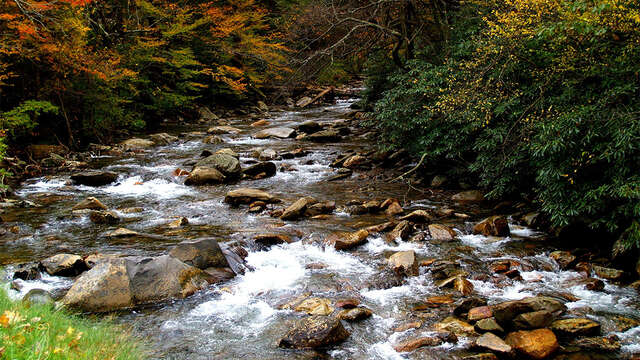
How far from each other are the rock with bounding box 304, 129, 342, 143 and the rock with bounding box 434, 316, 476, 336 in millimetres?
12456

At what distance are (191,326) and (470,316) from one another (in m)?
3.35

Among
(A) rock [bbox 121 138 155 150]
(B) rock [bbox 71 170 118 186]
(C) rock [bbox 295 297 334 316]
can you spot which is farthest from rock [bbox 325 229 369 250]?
(A) rock [bbox 121 138 155 150]

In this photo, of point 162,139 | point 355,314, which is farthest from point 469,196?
point 162,139

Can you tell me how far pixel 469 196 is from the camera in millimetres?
10320

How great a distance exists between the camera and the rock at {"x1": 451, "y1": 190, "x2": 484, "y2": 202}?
10.2 metres

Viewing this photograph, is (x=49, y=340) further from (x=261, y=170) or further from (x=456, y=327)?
(x=261, y=170)

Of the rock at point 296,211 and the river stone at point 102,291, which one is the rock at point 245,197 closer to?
the rock at point 296,211

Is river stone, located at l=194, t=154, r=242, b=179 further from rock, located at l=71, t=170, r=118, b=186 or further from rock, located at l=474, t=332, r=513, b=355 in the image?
rock, located at l=474, t=332, r=513, b=355

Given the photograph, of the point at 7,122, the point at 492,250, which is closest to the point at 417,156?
the point at 492,250

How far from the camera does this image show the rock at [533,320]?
16.5ft

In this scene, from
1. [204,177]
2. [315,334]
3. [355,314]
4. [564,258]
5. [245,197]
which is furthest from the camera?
[204,177]

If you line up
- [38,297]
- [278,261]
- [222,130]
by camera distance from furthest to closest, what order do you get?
[222,130]
[278,261]
[38,297]

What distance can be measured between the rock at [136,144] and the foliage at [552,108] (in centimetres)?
1024

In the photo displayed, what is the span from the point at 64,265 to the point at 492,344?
5917 mm
